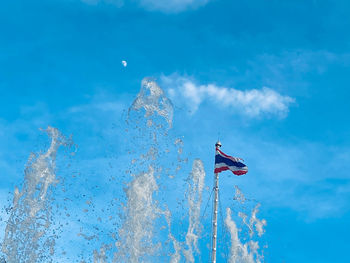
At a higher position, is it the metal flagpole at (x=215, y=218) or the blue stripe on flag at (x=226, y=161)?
the blue stripe on flag at (x=226, y=161)

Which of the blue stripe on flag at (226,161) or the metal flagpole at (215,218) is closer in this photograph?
the metal flagpole at (215,218)

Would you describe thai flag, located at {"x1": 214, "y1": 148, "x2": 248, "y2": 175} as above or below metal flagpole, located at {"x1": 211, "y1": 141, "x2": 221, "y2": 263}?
above

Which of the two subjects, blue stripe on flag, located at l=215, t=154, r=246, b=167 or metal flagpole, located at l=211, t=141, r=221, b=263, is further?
blue stripe on flag, located at l=215, t=154, r=246, b=167

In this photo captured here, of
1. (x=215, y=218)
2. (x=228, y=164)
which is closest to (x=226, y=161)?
(x=228, y=164)

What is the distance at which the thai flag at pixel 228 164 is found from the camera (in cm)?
4684

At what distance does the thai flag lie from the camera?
46.8 meters

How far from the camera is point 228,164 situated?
47406 mm

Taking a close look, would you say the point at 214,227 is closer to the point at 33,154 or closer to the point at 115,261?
the point at 115,261

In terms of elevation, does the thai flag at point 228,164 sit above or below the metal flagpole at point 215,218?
above

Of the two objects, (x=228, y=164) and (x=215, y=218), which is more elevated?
(x=228, y=164)

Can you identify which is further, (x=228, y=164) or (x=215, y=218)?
(x=228, y=164)

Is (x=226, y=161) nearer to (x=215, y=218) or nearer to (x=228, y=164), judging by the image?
(x=228, y=164)

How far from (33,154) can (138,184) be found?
10.2 m

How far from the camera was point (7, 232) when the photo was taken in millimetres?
45438
